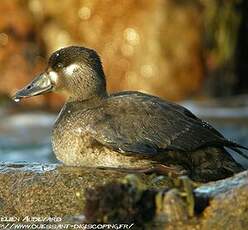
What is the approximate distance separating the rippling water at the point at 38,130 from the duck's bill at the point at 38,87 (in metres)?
5.11

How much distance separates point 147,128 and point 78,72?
0.95 metres

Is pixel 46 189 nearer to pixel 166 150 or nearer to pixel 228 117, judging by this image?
pixel 166 150

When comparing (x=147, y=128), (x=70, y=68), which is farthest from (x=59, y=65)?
(x=147, y=128)

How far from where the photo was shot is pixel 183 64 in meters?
17.3

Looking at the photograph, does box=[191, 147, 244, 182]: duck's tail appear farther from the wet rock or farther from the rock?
the rock

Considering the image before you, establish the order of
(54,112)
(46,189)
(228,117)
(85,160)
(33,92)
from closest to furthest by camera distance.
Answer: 1. (46,189)
2. (85,160)
3. (33,92)
4. (228,117)
5. (54,112)

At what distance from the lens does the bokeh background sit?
675 inches

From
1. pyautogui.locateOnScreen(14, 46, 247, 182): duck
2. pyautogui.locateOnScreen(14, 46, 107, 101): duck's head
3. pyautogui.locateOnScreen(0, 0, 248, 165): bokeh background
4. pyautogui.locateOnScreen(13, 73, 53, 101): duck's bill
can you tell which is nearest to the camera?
pyautogui.locateOnScreen(14, 46, 247, 182): duck

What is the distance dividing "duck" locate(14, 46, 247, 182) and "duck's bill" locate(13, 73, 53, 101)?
39 centimetres

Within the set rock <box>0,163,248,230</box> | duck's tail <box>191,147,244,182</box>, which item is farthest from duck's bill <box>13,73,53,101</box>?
rock <box>0,163,248,230</box>

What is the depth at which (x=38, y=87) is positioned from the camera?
695 centimetres

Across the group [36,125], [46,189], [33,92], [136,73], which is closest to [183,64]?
[136,73]

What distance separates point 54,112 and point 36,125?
92cm

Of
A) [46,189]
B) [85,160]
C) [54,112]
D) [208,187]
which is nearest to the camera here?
[208,187]
